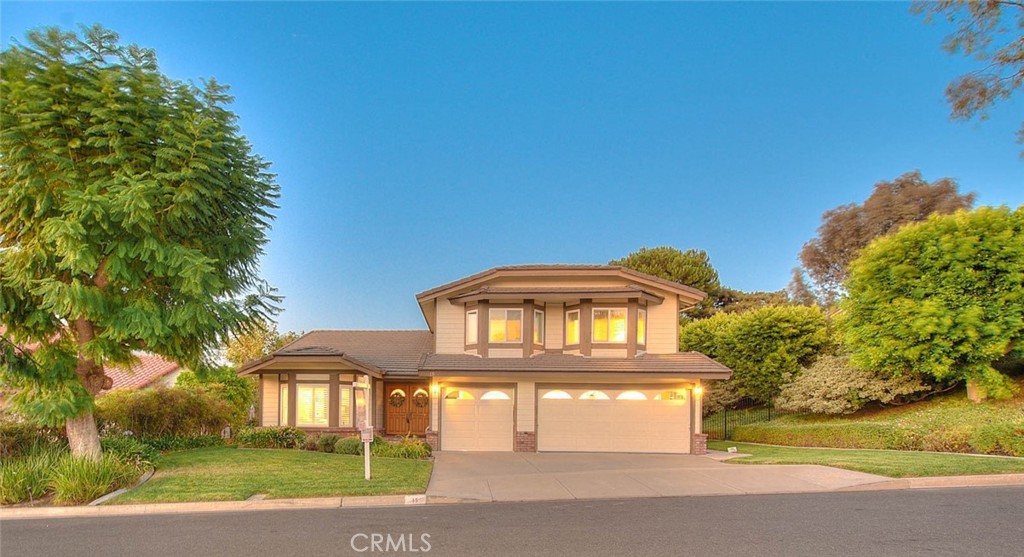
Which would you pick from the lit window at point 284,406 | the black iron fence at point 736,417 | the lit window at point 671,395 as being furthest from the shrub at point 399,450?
the black iron fence at point 736,417

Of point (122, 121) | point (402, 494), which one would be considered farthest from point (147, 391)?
point (402, 494)

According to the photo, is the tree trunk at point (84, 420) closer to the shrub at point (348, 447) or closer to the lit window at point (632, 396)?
the shrub at point (348, 447)

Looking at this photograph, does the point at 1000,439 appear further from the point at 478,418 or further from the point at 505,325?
the point at 478,418

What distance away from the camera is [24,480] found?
9508mm

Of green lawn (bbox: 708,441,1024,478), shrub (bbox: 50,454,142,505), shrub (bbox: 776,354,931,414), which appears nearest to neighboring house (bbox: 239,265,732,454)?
green lawn (bbox: 708,441,1024,478)

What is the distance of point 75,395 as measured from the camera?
11094mm

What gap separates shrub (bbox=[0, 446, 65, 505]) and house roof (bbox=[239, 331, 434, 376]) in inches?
347

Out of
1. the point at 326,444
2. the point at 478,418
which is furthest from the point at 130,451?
the point at 478,418

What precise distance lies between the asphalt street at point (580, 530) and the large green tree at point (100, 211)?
3.80 meters

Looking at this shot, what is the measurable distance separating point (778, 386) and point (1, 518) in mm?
25569

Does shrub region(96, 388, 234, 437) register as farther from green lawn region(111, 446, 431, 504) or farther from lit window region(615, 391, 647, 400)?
lit window region(615, 391, 647, 400)

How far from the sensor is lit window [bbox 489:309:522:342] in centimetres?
1861

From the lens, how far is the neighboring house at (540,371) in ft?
57.9

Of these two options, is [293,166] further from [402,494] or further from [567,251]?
[567,251]
